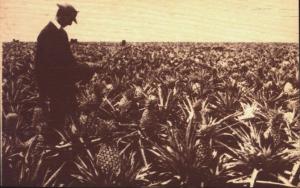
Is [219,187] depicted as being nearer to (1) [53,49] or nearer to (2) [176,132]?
(2) [176,132]

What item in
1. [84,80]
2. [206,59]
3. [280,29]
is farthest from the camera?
[206,59]

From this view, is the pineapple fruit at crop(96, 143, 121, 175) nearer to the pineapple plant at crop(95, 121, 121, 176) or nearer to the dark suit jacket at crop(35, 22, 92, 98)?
the pineapple plant at crop(95, 121, 121, 176)

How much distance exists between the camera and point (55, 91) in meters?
4.31

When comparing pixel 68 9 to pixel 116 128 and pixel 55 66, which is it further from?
pixel 116 128

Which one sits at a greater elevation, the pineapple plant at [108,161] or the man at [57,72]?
the man at [57,72]

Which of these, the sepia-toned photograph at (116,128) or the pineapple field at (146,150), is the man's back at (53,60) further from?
the pineapple field at (146,150)

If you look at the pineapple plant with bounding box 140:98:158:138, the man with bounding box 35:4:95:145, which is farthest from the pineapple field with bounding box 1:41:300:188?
the man with bounding box 35:4:95:145

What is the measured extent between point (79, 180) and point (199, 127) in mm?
1429

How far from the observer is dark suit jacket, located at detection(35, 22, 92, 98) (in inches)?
157

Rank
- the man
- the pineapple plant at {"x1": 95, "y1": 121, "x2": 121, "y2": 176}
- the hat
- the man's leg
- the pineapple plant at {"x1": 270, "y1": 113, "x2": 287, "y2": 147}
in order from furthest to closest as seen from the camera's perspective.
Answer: the man's leg
the pineapple plant at {"x1": 270, "y1": 113, "x2": 287, "y2": 147}
the man
the hat
the pineapple plant at {"x1": 95, "y1": 121, "x2": 121, "y2": 176}

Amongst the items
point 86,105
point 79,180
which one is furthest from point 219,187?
point 86,105

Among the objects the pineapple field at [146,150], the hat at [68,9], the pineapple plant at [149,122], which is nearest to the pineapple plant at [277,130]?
the pineapple field at [146,150]

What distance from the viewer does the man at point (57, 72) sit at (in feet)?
13.0

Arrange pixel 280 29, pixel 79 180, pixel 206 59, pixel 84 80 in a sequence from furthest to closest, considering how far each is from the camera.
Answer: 1. pixel 206 59
2. pixel 84 80
3. pixel 79 180
4. pixel 280 29
